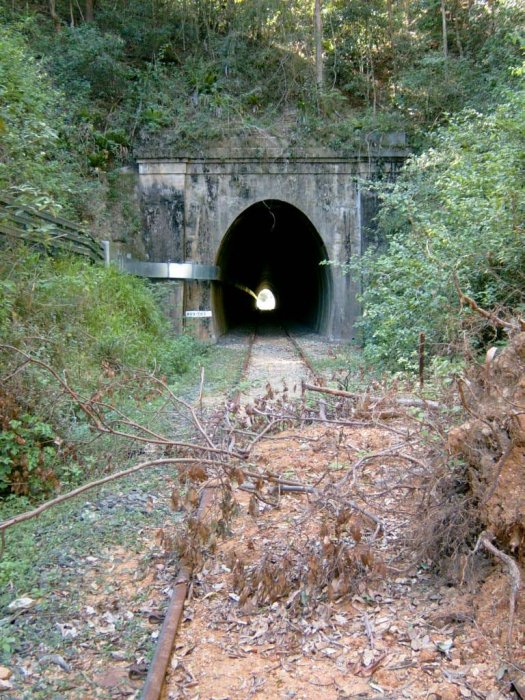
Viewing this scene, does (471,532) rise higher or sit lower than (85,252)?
lower

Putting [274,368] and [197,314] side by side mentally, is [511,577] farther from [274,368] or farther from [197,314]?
[197,314]

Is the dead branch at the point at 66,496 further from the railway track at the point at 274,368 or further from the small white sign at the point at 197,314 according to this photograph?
the small white sign at the point at 197,314

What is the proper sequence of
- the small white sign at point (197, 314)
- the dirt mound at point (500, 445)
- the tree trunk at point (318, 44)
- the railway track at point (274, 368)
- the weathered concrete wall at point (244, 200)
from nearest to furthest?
Result: the dirt mound at point (500, 445), the railway track at point (274, 368), the small white sign at point (197, 314), the weathered concrete wall at point (244, 200), the tree trunk at point (318, 44)

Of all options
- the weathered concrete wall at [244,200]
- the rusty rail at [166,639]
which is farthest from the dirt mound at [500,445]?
the weathered concrete wall at [244,200]

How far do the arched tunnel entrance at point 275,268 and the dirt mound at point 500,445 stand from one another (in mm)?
12939

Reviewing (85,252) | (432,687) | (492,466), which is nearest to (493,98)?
(85,252)

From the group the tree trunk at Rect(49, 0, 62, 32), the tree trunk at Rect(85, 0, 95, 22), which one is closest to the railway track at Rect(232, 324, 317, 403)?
the tree trunk at Rect(49, 0, 62, 32)

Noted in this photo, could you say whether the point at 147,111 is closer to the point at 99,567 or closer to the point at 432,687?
the point at 99,567

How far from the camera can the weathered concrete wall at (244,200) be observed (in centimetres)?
1527

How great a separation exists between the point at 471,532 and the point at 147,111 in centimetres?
1464

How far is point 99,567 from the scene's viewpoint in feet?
12.7

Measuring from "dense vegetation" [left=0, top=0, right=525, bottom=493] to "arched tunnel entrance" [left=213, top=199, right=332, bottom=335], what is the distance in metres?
2.72

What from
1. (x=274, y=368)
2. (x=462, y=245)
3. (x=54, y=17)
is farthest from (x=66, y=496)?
(x=54, y=17)

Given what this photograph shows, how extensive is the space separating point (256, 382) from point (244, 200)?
737 centimetres
